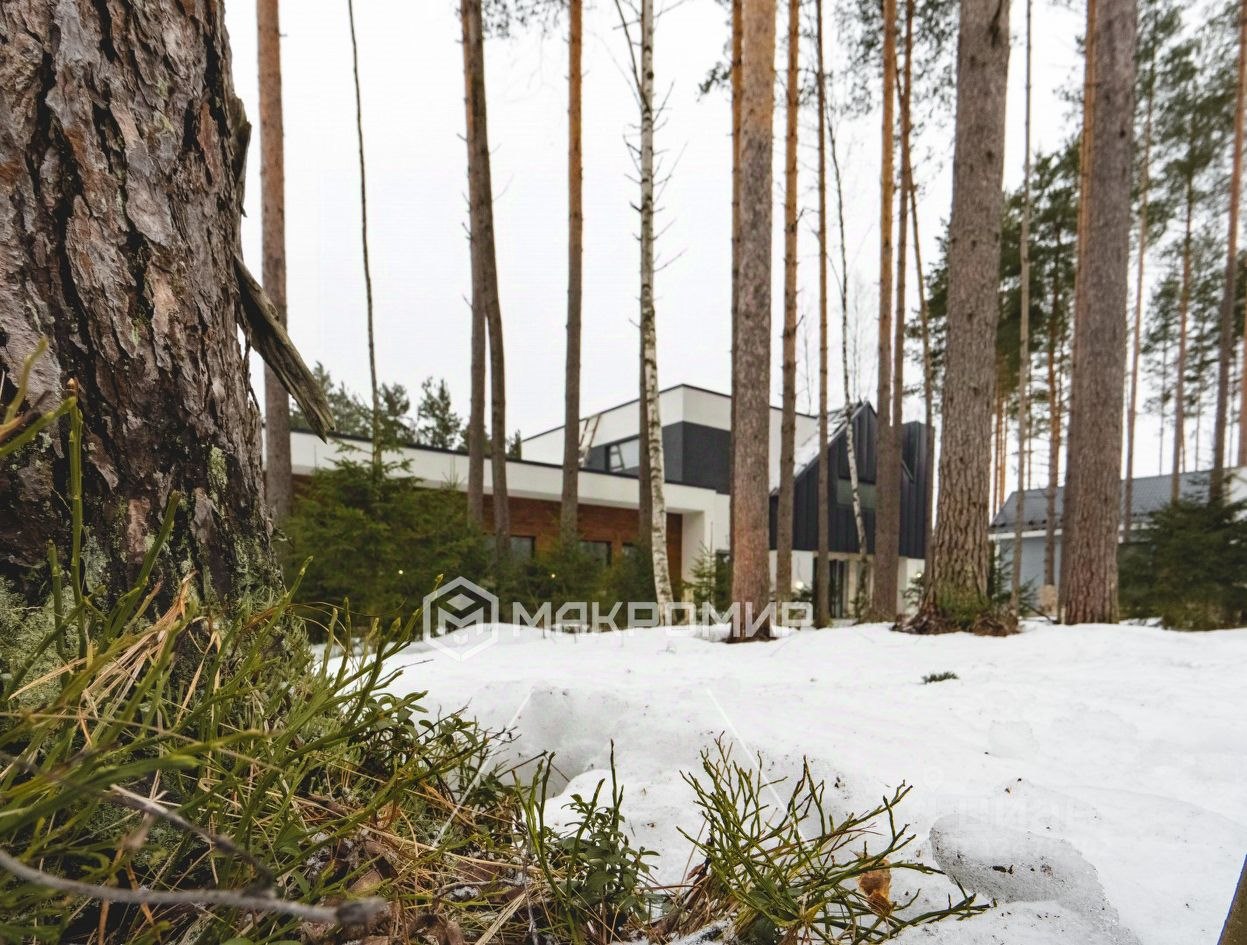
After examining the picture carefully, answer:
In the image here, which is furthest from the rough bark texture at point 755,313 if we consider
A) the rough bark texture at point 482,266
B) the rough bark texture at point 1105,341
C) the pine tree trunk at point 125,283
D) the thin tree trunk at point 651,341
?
the pine tree trunk at point 125,283

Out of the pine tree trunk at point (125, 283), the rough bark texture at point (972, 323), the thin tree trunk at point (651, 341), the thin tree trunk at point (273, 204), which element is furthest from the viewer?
the thin tree trunk at point (273, 204)

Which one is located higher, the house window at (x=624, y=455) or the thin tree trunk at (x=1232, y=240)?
the thin tree trunk at (x=1232, y=240)

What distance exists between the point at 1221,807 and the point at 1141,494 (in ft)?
116

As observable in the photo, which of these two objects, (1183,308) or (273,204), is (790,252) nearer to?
(273,204)

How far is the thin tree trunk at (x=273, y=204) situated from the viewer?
8.07 m

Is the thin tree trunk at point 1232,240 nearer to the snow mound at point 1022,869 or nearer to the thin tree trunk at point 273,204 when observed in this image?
the snow mound at point 1022,869

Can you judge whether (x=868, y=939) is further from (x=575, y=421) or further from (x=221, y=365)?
(x=575, y=421)

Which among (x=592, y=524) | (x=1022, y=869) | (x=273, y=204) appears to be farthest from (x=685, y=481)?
(x=1022, y=869)

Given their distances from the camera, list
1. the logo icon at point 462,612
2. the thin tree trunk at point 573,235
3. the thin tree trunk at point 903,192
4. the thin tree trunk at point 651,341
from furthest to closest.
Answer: the thin tree trunk at point 903,192 < the thin tree trunk at point 573,235 < the thin tree trunk at point 651,341 < the logo icon at point 462,612

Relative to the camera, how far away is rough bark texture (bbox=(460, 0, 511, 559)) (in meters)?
9.67

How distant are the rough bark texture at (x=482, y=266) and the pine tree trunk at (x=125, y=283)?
8332mm

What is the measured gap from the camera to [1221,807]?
148 centimetres

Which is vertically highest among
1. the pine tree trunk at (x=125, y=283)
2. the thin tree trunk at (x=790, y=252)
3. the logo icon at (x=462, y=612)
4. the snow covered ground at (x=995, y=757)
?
the thin tree trunk at (x=790, y=252)

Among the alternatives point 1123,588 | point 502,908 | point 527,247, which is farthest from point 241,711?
point 527,247
